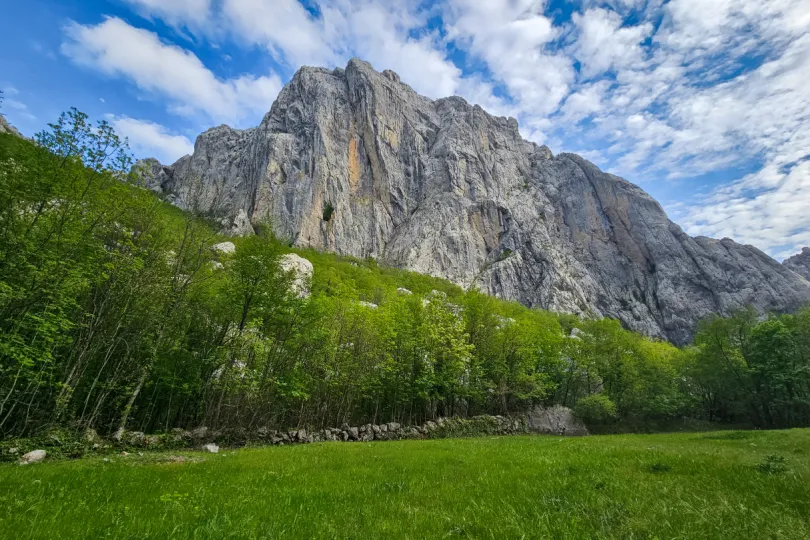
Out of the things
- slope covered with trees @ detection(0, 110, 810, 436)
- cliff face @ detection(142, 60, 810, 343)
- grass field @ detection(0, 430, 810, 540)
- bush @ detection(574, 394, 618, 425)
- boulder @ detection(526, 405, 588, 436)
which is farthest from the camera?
cliff face @ detection(142, 60, 810, 343)

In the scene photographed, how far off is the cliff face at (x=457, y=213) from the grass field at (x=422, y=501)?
141061 mm

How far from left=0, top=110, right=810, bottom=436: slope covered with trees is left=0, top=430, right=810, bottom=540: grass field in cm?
870

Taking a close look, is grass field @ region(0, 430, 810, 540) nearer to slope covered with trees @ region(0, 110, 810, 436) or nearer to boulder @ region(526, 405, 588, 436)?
slope covered with trees @ region(0, 110, 810, 436)

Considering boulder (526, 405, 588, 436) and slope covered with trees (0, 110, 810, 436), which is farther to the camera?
boulder (526, 405, 588, 436)

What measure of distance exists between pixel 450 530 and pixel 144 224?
21533 millimetres

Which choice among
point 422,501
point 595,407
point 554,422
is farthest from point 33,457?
point 595,407

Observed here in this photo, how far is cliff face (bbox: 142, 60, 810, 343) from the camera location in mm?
155875

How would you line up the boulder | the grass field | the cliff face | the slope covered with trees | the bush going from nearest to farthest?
1. the grass field
2. the slope covered with trees
3. the boulder
4. the bush
5. the cliff face

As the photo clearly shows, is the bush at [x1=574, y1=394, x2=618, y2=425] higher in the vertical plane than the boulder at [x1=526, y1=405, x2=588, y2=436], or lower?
higher

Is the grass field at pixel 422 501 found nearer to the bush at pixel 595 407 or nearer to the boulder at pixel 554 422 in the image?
the boulder at pixel 554 422

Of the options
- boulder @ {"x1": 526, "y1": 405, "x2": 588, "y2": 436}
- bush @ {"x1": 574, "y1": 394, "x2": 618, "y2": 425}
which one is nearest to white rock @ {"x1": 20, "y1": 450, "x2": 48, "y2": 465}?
boulder @ {"x1": 526, "y1": 405, "x2": 588, "y2": 436}

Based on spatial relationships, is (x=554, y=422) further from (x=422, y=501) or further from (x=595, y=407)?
(x=422, y=501)

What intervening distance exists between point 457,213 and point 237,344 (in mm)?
153162

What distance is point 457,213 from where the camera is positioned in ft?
557
